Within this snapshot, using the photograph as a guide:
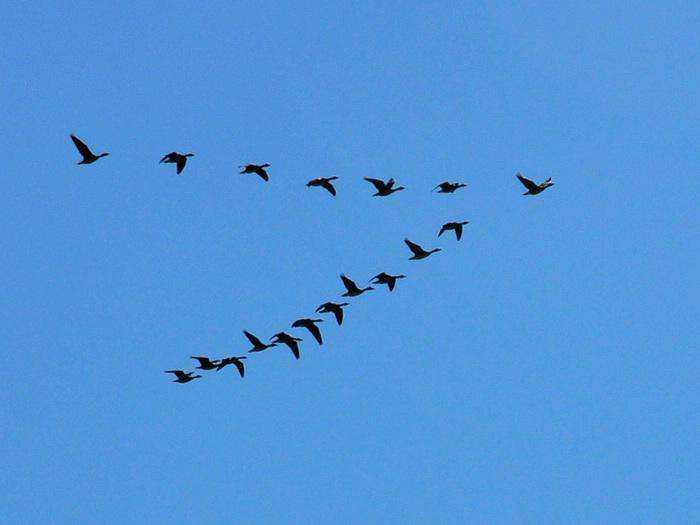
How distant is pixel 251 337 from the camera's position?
2975 inches

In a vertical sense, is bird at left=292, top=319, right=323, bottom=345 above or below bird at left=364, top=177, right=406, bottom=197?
below

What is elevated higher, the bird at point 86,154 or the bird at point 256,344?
the bird at point 86,154

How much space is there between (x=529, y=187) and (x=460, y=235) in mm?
4391

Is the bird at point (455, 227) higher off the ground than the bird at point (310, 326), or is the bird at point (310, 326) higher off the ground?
the bird at point (455, 227)

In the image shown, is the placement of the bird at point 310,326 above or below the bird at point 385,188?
below

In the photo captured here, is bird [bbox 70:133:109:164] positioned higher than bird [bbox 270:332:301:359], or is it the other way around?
bird [bbox 70:133:109:164]

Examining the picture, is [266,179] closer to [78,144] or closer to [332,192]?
[332,192]

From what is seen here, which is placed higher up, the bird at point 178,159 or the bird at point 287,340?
the bird at point 178,159

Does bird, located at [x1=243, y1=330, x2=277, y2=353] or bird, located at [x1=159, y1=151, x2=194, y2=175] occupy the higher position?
bird, located at [x1=159, y1=151, x2=194, y2=175]

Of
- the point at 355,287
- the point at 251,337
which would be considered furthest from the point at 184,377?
the point at 355,287

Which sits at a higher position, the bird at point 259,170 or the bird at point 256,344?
the bird at point 259,170

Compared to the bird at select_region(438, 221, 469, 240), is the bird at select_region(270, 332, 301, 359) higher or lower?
lower

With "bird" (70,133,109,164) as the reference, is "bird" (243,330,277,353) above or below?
below

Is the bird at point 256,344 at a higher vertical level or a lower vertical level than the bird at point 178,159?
lower
